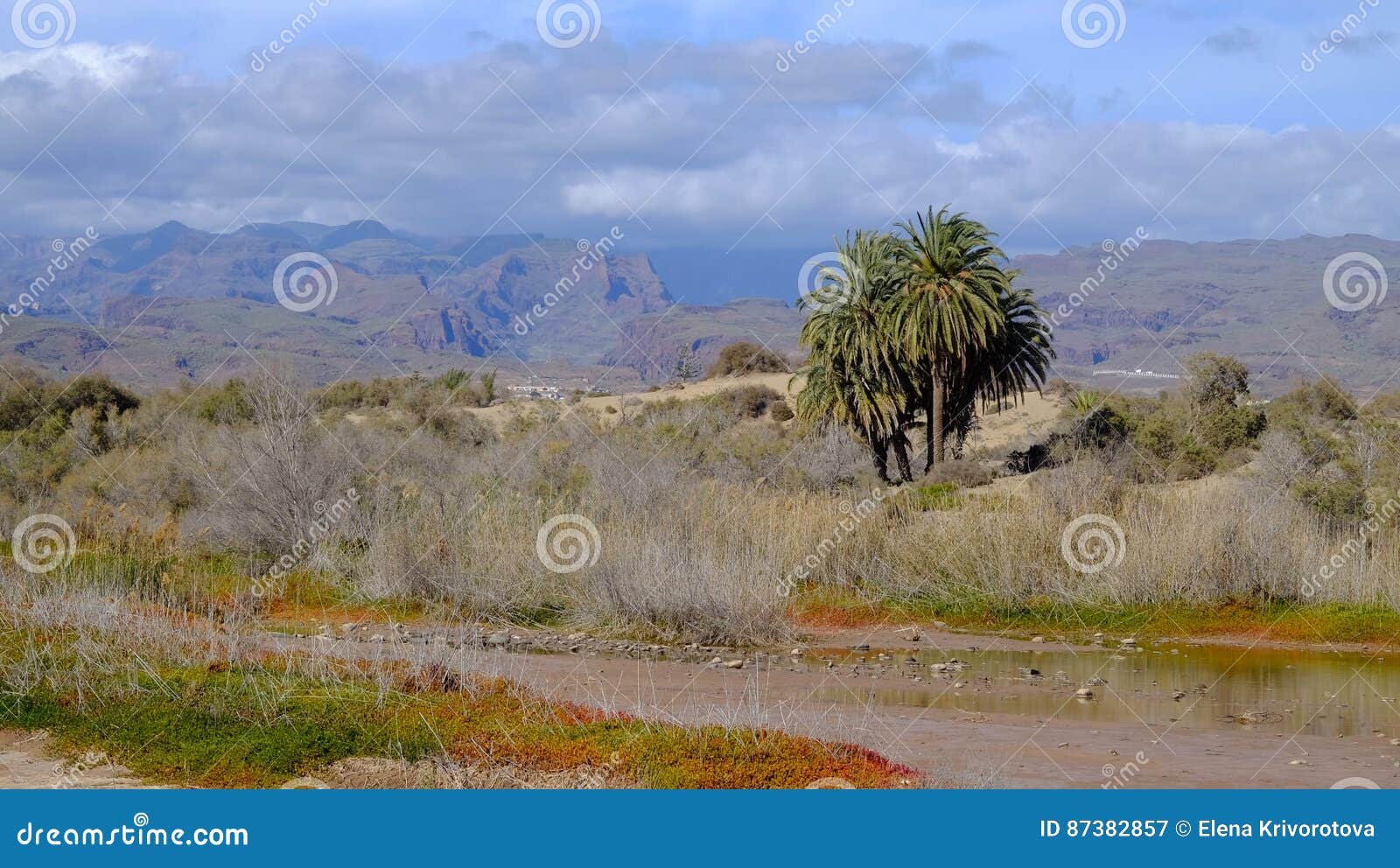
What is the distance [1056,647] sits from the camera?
63.7 ft

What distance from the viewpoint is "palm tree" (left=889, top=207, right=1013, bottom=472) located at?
33031 mm

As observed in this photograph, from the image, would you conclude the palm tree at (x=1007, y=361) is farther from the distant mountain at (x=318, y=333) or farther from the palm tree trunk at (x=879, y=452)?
the distant mountain at (x=318, y=333)

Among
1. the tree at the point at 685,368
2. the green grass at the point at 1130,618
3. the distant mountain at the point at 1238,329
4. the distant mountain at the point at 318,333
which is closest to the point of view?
the green grass at the point at 1130,618

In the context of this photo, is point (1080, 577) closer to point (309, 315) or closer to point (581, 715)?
point (581, 715)

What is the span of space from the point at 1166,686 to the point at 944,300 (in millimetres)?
18028

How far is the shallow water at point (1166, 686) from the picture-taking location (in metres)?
14.3

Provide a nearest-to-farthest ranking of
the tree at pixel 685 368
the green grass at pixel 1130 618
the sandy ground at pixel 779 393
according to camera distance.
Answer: the green grass at pixel 1130 618, the sandy ground at pixel 779 393, the tree at pixel 685 368

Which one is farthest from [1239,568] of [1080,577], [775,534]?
[775,534]

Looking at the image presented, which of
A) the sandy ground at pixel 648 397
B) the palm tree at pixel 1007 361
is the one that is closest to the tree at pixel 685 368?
the sandy ground at pixel 648 397

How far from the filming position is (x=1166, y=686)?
16.2 metres

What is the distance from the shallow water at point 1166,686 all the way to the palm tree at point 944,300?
1482cm

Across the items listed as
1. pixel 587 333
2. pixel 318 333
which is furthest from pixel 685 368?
pixel 587 333

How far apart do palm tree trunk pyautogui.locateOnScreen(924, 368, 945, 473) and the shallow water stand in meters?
15.7

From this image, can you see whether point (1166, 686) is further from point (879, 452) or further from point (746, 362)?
point (746, 362)
